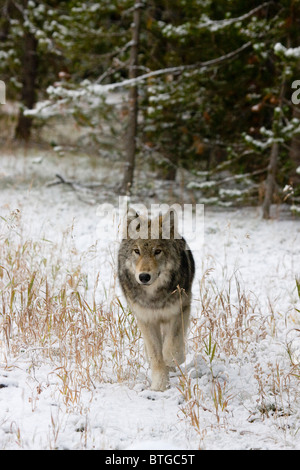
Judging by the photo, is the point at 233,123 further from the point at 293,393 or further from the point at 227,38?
the point at 293,393

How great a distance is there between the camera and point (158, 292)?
4078 millimetres

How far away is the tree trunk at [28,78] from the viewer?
1670cm

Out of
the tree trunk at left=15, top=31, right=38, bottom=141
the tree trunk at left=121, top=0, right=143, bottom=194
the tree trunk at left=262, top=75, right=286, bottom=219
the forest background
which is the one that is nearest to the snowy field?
the tree trunk at left=262, top=75, right=286, bottom=219

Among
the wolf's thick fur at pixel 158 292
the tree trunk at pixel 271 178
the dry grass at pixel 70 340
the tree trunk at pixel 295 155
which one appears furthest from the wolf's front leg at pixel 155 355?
the tree trunk at pixel 295 155

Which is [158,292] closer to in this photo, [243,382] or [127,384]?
[127,384]

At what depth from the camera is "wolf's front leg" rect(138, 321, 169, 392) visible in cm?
394

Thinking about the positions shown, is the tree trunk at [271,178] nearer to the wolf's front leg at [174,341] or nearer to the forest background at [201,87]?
the forest background at [201,87]

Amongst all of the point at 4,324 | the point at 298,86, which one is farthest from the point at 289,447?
the point at 298,86

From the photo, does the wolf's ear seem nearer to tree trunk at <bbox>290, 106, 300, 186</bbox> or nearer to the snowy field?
the snowy field

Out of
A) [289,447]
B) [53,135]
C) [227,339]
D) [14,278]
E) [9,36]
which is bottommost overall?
[289,447]

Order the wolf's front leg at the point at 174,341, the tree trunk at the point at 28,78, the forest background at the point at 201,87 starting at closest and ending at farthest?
the wolf's front leg at the point at 174,341 → the forest background at the point at 201,87 → the tree trunk at the point at 28,78

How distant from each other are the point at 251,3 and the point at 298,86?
2.36 metres

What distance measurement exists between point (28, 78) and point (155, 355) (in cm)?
1540

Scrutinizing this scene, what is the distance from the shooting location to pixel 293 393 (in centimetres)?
365
